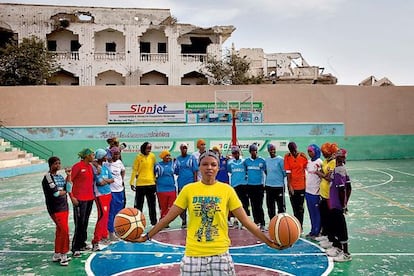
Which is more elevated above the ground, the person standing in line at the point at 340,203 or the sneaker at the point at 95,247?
the person standing in line at the point at 340,203

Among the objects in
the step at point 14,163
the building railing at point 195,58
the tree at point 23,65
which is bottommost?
the step at point 14,163

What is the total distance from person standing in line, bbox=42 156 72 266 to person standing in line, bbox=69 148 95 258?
0.22m

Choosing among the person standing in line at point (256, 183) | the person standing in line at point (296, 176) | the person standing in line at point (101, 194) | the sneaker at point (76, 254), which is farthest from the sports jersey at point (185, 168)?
the sneaker at point (76, 254)

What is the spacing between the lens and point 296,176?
25.1ft

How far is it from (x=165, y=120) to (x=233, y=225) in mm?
14100

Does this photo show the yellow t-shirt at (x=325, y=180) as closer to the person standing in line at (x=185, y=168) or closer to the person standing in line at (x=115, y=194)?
the person standing in line at (x=185, y=168)

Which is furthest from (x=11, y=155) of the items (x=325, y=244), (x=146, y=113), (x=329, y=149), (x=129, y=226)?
(x=129, y=226)

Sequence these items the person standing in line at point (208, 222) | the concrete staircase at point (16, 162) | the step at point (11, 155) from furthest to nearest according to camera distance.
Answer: the step at point (11, 155) < the concrete staircase at point (16, 162) < the person standing in line at point (208, 222)

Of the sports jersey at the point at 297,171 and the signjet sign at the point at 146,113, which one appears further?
the signjet sign at the point at 146,113

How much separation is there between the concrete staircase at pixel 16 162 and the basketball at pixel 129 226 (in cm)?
1580

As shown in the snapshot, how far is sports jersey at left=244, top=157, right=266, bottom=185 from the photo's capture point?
807cm

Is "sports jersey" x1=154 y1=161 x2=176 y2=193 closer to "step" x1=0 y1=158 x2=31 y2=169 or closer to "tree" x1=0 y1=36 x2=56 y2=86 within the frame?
"step" x1=0 y1=158 x2=31 y2=169

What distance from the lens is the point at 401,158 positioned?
2389cm

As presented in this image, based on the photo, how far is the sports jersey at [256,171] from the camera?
807cm
